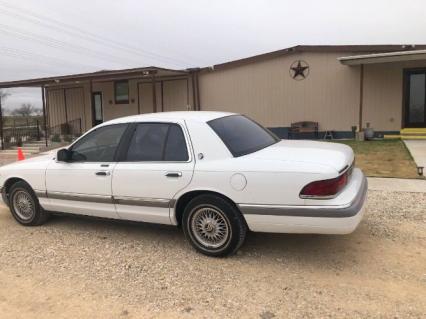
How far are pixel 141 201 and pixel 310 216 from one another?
1.94 meters

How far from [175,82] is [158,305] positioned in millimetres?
16238

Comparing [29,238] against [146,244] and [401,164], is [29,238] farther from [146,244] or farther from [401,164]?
[401,164]

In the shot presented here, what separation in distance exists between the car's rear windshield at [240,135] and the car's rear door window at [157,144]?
42 cm

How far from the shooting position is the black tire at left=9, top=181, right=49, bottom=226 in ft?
19.1

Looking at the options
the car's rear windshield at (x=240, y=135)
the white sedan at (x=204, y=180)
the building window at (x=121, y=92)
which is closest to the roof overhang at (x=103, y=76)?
the building window at (x=121, y=92)

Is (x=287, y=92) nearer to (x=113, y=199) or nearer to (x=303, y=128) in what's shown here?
(x=303, y=128)

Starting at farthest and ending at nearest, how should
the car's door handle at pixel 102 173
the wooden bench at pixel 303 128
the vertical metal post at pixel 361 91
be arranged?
1. the wooden bench at pixel 303 128
2. the vertical metal post at pixel 361 91
3. the car's door handle at pixel 102 173

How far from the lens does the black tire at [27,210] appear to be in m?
5.82

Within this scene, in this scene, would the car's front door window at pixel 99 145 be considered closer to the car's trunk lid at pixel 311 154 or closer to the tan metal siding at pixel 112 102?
the car's trunk lid at pixel 311 154

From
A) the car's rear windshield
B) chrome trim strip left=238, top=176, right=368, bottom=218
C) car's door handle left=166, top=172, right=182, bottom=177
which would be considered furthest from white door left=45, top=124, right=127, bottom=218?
chrome trim strip left=238, top=176, right=368, bottom=218

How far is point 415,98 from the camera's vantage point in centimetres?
1538

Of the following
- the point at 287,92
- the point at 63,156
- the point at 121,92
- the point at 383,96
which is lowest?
the point at 63,156

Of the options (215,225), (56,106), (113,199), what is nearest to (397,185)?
(215,225)

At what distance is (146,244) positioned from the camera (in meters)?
5.06
